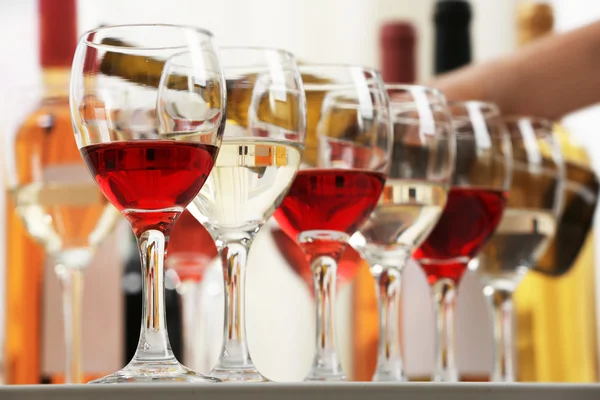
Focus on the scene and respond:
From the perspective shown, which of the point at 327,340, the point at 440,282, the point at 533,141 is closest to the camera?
the point at 327,340

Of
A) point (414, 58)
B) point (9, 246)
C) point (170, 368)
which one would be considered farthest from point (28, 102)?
point (170, 368)

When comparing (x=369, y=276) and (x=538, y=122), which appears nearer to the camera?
(x=538, y=122)

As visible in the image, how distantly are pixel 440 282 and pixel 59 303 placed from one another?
385 mm

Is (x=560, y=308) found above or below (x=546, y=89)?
below

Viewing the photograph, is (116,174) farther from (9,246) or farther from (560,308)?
(560,308)

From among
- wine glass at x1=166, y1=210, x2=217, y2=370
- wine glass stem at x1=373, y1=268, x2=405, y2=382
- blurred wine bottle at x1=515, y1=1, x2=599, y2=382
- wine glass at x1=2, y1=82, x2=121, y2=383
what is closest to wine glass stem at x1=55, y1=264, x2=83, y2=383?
wine glass at x1=2, y1=82, x2=121, y2=383

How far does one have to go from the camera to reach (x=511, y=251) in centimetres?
77

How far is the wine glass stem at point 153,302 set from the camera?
0.44m

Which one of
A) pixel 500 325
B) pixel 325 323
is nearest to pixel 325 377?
pixel 325 323

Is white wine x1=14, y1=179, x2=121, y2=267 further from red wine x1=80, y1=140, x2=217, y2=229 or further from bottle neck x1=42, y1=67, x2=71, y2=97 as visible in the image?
red wine x1=80, y1=140, x2=217, y2=229

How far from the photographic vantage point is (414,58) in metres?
1.04

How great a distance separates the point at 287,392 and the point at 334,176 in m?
0.23

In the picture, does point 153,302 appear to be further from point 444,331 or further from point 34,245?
point 34,245

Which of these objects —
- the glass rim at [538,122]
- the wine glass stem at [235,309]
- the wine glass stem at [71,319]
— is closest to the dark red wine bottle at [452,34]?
the glass rim at [538,122]
